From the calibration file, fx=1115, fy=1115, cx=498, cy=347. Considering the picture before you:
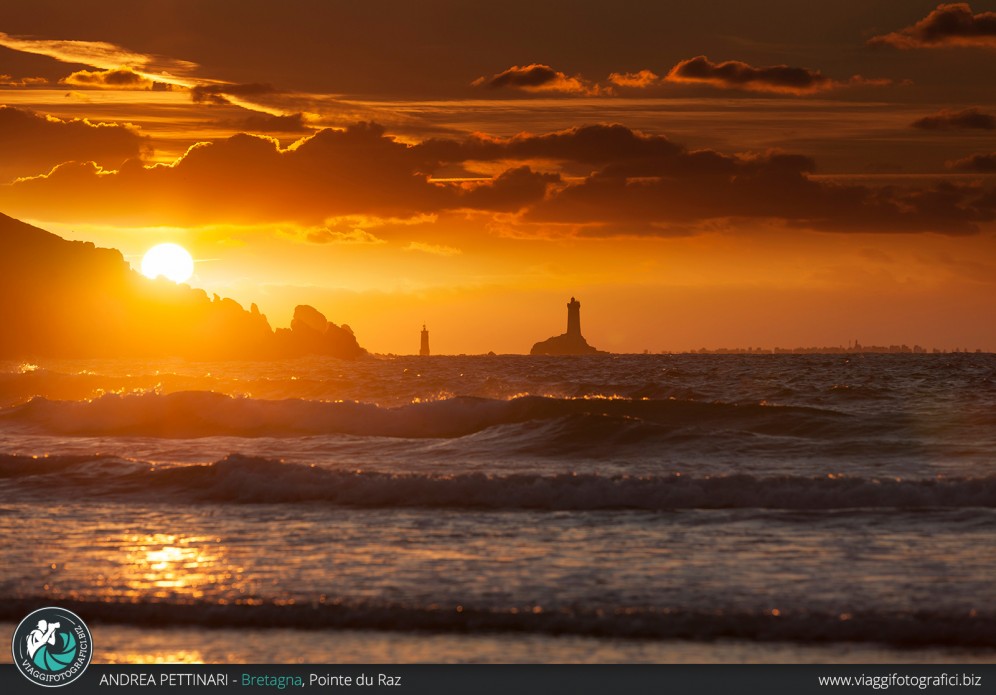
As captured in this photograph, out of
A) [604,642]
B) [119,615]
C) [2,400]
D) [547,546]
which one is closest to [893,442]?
[547,546]

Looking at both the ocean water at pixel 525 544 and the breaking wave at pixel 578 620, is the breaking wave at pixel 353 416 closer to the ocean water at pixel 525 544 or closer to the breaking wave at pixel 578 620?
the ocean water at pixel 525 544

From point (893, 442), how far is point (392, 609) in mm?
24487

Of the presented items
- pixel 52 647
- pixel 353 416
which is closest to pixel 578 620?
pixel 52 647

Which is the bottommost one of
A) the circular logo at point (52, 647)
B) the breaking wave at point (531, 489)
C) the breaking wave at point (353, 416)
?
the circular logo at point (52, 647)

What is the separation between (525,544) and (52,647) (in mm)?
7362

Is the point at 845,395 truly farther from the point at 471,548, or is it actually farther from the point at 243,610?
the point at 243,610

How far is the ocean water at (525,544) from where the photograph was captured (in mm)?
12352

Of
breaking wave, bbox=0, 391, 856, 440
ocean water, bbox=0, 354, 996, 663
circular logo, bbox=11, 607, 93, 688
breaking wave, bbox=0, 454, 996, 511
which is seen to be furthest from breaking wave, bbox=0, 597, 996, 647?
breaking wave, bbox=0, 391, 856, 440

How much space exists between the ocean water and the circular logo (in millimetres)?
420

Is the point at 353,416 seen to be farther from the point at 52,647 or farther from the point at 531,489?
the point at 52,647

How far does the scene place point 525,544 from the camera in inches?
677

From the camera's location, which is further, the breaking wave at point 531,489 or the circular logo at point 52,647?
the breaking wave at point 531,489

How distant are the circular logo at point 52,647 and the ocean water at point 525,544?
420mm

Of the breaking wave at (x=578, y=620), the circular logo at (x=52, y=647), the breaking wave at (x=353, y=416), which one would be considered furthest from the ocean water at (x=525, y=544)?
the breaking wave at (x=353, y=416)
